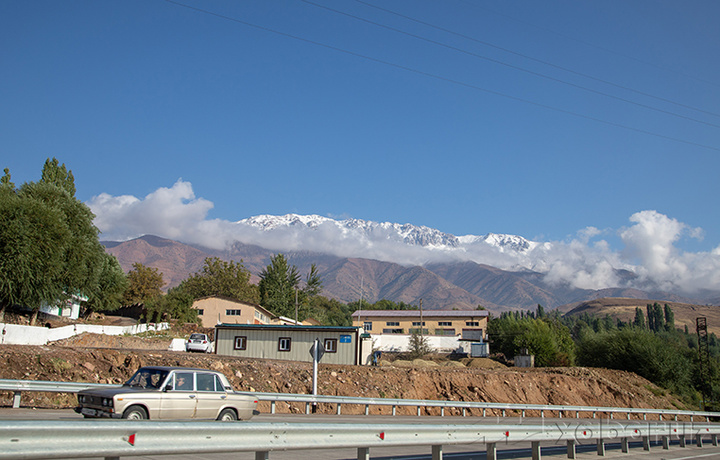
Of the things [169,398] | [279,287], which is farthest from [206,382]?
[279,287]

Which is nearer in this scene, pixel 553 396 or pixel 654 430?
pixel 654 430

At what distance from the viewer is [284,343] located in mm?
42125

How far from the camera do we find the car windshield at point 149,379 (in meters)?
13.3

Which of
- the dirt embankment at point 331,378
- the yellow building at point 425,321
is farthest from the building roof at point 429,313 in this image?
the dirt embankment at point 331,378

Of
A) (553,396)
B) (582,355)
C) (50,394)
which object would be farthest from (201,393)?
(582,355)

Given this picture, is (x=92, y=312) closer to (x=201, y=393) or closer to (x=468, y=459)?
(x=201, y=393)

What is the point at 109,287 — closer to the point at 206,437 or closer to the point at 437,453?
the point at 437,453

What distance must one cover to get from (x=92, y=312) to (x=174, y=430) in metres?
67.5

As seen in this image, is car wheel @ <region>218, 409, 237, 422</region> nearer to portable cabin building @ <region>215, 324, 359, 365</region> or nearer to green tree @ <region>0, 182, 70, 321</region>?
portable cabin building @ <region>215, 324, 359, 365</region>

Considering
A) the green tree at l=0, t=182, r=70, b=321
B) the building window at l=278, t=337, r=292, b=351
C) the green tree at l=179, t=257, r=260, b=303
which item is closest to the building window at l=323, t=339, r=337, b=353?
the building window at l=278, t=337, r=292, b=351

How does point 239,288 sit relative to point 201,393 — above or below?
above

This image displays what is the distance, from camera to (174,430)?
6699mm

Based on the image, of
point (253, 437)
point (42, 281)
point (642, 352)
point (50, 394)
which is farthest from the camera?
point (642, 352)

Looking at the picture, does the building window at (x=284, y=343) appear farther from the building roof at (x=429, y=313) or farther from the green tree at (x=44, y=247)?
the building roof at (x=429, y=313)
